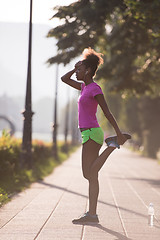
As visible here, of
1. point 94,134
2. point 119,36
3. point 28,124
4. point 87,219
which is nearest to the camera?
point 94,134

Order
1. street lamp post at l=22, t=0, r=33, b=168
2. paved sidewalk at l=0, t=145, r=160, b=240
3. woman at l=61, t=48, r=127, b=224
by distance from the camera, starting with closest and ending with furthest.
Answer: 1. paved sidewalk at l=0, t=145, r=160, b=240
2. woman at l=61, t=48, r=127, b=224
3. street lamp post at l=22, t=0, r=33, b=168

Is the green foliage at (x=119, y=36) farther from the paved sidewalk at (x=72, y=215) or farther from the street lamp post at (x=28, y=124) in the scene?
the paved sidewalk at (x=72, y=215)

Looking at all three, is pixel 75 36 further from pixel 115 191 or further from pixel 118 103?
pixel 118 103

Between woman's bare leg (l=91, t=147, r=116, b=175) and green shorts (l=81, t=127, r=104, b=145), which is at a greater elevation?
green shorts (l=81, t=127, r=104, b=145)

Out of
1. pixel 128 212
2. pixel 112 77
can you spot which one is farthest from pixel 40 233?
pixel 112 77

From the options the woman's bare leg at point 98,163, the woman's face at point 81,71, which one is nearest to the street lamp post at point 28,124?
the woman's face at point 81,71

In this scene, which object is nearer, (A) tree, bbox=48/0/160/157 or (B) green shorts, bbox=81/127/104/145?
(B) green shorts, bbox=81/127/104/145

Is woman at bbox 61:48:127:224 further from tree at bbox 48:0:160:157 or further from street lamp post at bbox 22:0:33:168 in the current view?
street lamp post at bbox 22:0:33:168

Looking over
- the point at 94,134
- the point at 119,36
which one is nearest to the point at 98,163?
the point at 94,134

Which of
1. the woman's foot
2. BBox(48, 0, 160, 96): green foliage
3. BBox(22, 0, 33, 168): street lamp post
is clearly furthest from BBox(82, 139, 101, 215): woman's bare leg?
BBox(22, 0, 33, 168): street lamp post

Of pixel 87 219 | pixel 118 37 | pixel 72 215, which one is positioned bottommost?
pixel 72 215

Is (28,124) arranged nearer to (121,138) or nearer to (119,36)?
(119,36)

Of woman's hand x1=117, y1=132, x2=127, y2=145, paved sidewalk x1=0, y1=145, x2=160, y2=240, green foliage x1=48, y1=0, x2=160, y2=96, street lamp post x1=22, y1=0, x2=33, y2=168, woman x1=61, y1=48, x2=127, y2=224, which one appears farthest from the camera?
street lamp post x1=22, y1=0, x2=33, y2=168

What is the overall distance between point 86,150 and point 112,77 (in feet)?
44.5
